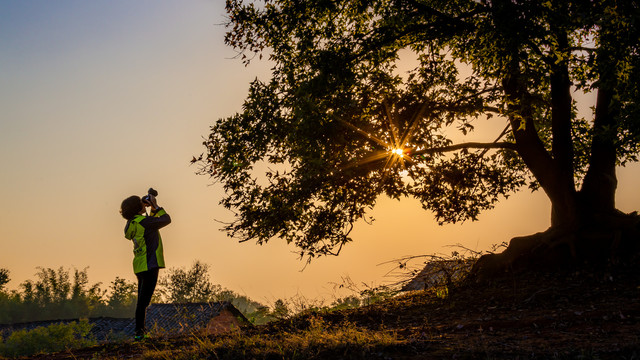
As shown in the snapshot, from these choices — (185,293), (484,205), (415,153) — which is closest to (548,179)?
(484,205)

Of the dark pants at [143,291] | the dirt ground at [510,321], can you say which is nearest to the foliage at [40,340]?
the dark pants at [143,291]

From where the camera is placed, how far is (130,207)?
27.7ft

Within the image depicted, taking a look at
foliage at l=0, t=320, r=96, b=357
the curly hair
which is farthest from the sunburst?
foliage at l=0, t=320, r=96, b=357

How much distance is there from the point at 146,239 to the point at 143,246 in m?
0.13

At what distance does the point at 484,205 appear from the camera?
13.4m

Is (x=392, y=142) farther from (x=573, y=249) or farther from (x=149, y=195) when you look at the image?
(x=149, y=195)

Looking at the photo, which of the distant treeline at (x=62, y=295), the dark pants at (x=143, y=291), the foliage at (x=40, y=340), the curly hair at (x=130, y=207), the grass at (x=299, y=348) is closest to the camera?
the grass at (x=299, y=348)

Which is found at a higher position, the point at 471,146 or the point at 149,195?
the point at 471,146

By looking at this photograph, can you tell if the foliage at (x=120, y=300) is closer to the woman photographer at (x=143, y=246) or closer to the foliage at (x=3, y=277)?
the foliage at (x=3, y=277)

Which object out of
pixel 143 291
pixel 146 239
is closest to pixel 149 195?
pixel 146 239

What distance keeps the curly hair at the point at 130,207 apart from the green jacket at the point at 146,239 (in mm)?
145

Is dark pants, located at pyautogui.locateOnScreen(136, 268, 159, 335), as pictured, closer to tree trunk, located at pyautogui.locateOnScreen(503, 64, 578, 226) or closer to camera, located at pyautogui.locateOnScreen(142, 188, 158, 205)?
camera, located at pyautogui.locateOnScreen(142, 188, 158, 205)

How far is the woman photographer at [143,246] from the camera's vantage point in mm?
8008

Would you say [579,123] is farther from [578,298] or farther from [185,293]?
[185,293]
